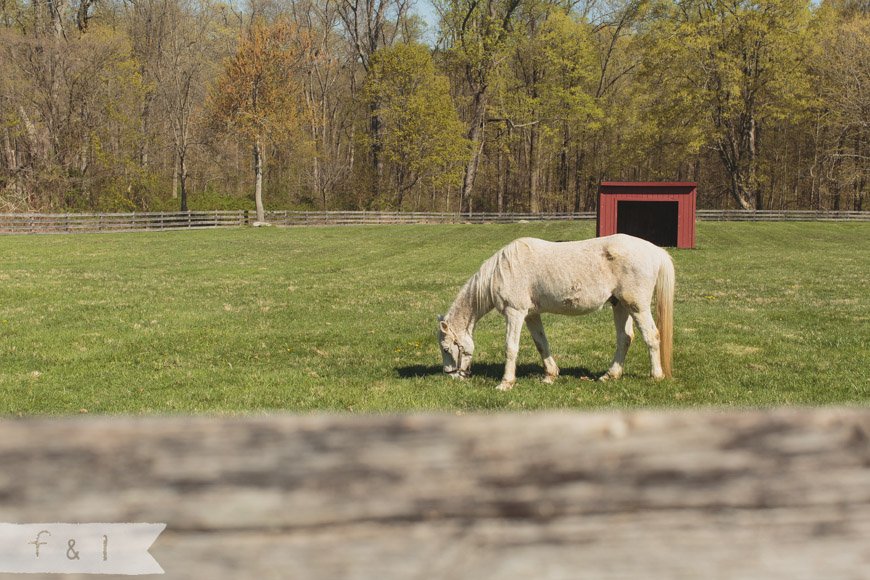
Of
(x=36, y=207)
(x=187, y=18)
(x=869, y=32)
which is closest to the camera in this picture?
(x=36, y=207)

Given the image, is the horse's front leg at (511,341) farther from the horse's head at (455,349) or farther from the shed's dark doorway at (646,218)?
the shed's dark doorway at (646,218)

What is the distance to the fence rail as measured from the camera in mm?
39281

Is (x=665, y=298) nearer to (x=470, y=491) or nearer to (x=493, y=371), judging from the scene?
(x=493, y=371)

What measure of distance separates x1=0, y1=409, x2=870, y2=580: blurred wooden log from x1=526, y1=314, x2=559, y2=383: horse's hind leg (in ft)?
20.8

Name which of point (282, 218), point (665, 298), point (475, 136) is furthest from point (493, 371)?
point (475, 136)

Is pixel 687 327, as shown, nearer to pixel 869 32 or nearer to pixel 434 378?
pixel 434 378

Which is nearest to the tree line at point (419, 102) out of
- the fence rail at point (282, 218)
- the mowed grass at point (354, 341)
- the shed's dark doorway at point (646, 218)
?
the fence rail at point (282, 218)

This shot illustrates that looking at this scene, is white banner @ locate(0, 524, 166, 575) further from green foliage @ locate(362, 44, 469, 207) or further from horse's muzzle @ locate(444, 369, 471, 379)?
green foliage @ locate(362, 44, 469, 207)

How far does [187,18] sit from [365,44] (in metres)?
14.9

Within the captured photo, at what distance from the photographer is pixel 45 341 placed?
1050 centimetres

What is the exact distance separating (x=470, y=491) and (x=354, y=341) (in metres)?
9.43

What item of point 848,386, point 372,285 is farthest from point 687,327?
point 372,285

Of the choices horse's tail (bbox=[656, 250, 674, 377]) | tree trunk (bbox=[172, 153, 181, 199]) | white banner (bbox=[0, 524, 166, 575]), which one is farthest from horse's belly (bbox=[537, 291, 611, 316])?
tree trunk (bbox=[172, 153, 181, 199])

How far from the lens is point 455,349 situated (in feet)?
26.3
